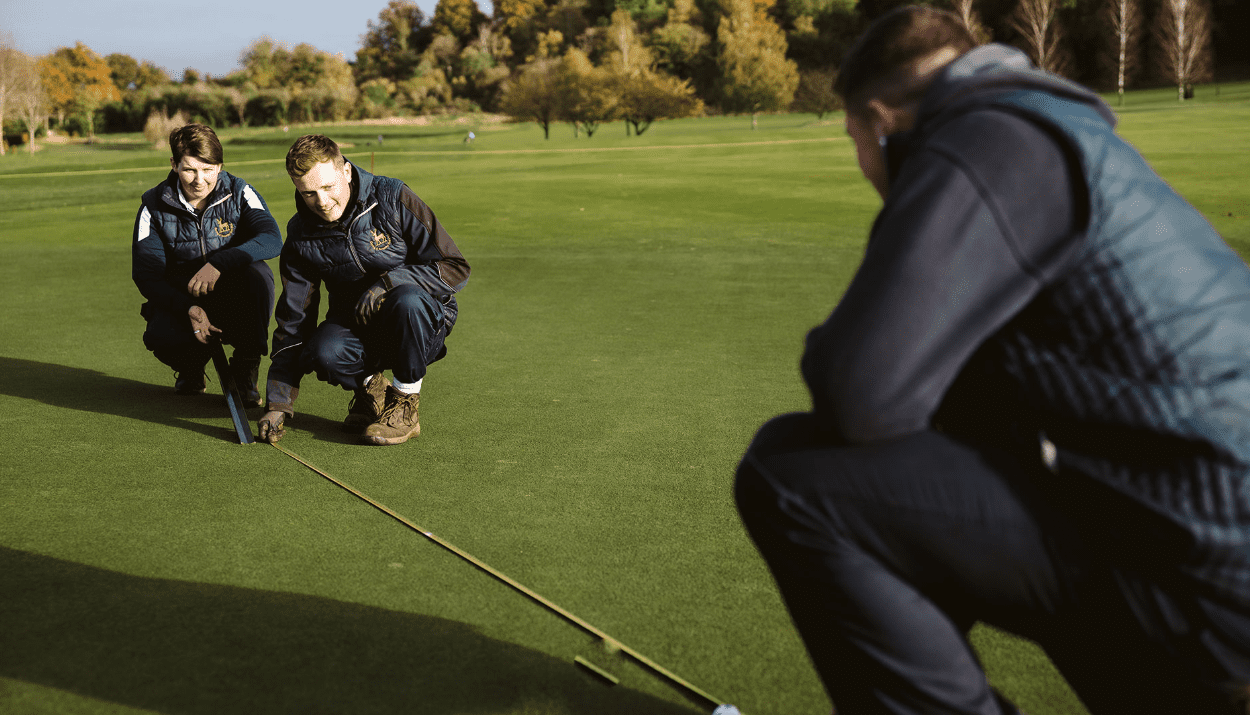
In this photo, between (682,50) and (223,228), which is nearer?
(223,228)

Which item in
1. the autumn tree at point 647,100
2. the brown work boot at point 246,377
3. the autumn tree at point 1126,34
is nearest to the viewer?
the brown work boot at point 246,377

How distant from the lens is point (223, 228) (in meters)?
5.43

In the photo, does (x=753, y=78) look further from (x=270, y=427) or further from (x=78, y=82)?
(x=270, y=427)

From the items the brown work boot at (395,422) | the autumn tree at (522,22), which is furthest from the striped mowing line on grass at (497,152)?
the autumn tree at (522,22)

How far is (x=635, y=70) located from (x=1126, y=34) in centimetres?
2725

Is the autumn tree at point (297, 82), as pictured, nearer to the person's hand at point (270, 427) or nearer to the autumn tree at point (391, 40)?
the autumn tree at point (391, 40)

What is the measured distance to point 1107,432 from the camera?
1.50m

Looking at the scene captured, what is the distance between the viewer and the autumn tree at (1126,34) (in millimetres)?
57062

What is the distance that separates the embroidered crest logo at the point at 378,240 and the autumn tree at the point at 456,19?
101630mm

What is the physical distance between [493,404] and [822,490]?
384 cm

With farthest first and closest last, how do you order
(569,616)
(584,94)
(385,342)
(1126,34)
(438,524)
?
(1126,34) → (584,94) → (385,342) → (438,524) → (569,616)

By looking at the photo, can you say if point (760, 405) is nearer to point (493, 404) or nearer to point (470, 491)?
point (493, 404)

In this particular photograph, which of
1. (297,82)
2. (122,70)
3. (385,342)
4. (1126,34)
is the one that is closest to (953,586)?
(385,342)

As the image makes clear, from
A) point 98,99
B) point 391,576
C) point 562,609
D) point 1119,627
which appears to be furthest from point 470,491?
point 98,99
